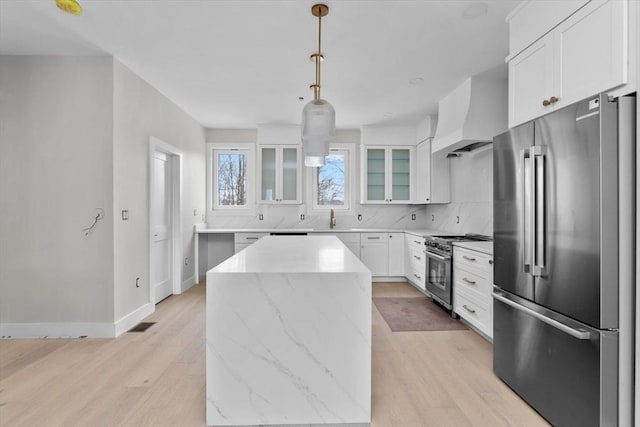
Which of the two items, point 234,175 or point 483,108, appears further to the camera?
point 234,175

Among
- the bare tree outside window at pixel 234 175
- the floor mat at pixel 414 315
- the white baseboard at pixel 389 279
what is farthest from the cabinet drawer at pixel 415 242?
the bare tree outside window at pixel 234 175

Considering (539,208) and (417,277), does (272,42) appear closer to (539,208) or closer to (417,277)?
(539,208)

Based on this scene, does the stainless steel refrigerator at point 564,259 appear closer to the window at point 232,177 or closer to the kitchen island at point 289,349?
the kitchen island at point 289,349

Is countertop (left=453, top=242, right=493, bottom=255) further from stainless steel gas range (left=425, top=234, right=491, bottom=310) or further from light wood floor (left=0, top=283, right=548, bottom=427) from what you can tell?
light wood floor (left=0, top=283, right=548, bottom=427)

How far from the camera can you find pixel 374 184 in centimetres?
572

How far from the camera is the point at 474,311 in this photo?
10.7ft

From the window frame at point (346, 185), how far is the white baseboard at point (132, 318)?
116 inches

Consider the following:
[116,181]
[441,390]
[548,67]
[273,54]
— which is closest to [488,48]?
[548,67]

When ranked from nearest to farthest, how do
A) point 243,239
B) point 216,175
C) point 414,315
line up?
point 414,315
point 243,239
point 216,175

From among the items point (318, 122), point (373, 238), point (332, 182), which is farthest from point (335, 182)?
point (318, 122)

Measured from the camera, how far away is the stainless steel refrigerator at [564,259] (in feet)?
5.14

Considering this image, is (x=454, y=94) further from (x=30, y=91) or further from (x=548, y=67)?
(x=30, y=91)

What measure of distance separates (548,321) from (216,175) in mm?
5222

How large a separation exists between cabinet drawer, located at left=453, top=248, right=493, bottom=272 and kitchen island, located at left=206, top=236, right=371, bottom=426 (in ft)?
5.44
